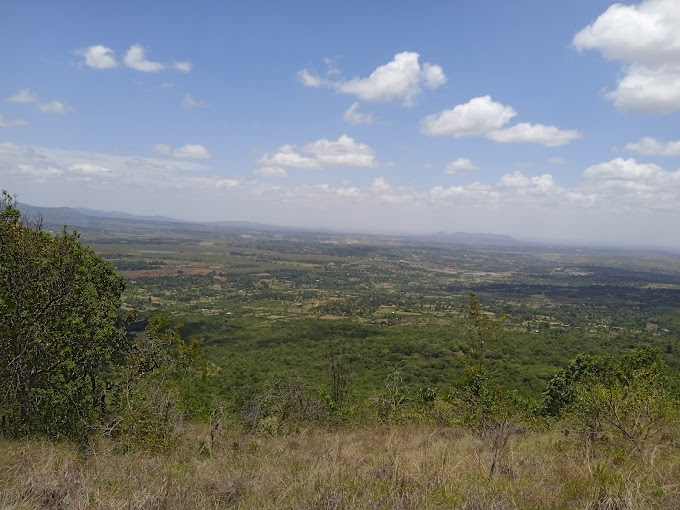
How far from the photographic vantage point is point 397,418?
→ 10.2m

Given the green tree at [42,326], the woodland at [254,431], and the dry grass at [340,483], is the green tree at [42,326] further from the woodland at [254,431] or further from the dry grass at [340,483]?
the dry grass at [340,483]

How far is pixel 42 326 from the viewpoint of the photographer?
7277mm

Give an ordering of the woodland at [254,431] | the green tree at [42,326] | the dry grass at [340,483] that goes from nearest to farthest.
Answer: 1. the dry grass at [340,483]
2. the woodland at [254,431]
3. the green tree at [42,326]

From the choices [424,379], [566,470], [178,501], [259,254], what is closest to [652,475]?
[566,470]

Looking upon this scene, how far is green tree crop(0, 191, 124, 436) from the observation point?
23.5 feet

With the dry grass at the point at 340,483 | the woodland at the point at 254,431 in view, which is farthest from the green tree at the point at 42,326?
the dry grass at the point at 340,483

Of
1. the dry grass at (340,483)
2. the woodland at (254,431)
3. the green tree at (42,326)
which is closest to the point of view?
the dry grass at (340,483)

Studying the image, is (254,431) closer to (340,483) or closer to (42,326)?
(42,326)

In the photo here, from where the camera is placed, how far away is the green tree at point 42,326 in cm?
716

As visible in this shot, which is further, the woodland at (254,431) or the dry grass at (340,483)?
the woodland at (254,431)

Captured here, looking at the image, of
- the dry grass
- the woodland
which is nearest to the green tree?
the woodland

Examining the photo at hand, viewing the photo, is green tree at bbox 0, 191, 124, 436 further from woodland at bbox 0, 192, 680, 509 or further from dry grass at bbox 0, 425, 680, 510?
dry grass at bbox 0, 425, 680, 510

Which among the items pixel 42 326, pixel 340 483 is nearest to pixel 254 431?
pixel 42 326

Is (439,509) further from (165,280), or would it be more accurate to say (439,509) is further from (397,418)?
(165,280)
